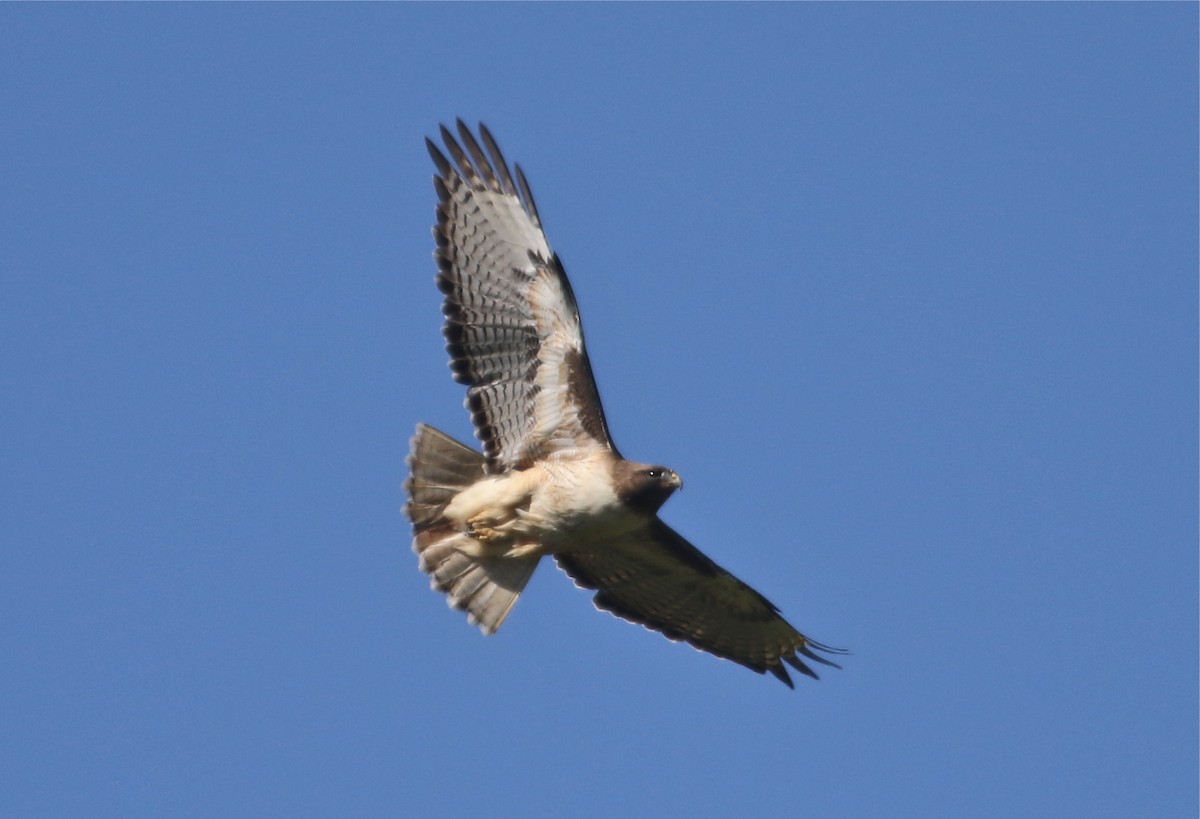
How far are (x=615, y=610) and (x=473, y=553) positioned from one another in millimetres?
1497

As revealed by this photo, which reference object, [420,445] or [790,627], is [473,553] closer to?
[420,445]

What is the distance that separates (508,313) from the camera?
12906mm

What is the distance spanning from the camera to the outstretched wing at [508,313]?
12.9m

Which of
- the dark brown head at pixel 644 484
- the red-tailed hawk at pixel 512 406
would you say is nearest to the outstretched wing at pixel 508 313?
the red-tailed hawk at pixel 512 406

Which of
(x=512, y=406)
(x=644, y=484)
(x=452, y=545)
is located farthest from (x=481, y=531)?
(x=644, y=484)

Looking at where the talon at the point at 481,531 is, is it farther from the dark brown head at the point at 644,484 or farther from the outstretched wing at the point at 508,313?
the dark brown head at the point at 644,484

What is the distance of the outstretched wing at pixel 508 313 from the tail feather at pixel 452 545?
0.36 metres

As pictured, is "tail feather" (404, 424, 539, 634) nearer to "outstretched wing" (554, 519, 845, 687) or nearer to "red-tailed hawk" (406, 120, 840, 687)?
"red-tailed hawk" (406, 120, 840, 687)

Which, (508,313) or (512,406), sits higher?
(508,313)

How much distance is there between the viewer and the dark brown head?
12.7m

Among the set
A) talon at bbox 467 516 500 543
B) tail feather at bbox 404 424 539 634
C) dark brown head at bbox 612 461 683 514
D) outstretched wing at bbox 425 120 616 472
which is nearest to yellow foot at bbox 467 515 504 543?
talon at bbox 467 516 500 543

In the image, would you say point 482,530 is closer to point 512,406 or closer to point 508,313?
point 512,406

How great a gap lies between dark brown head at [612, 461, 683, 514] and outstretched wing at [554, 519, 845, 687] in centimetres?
87

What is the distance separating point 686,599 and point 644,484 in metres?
1.98
